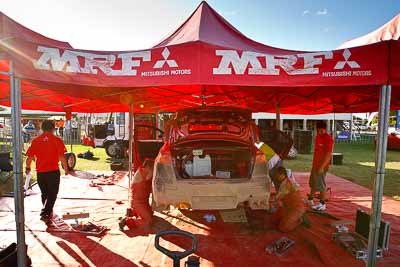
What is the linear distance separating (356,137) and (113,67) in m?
29.1

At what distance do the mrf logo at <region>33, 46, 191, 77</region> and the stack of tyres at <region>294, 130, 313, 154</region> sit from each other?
1512 centimetres

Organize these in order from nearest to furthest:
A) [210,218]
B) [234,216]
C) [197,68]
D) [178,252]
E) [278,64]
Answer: [178,252]
[197,68]
[278,64]
[210,218]
[234,216]

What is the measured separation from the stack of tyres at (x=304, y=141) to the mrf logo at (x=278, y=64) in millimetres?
14403

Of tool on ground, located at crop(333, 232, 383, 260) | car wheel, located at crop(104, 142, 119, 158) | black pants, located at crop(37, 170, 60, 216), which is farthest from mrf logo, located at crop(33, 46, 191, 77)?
car wheel, located at crop(104, 142, 119, 158)

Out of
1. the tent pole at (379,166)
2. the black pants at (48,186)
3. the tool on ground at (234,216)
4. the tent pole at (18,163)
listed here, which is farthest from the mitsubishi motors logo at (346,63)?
the black pants at (48,186)

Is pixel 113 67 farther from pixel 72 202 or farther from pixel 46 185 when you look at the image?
pixel 72 202

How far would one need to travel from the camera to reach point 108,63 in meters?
2.87

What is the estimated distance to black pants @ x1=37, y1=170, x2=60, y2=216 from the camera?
464 centimetres

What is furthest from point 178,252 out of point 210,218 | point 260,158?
point 210,218

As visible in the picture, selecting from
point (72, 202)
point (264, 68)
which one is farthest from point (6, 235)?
point (264, 68)

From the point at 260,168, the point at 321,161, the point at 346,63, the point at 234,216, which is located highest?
the point at 346,63

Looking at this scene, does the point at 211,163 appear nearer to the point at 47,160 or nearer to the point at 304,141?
the point at 47,160

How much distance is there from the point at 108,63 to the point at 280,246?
11.2ft

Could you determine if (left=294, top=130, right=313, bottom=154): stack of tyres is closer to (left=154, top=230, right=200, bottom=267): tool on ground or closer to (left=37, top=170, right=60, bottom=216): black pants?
(left=37, top=170, right=60, bottom=216): black pants
